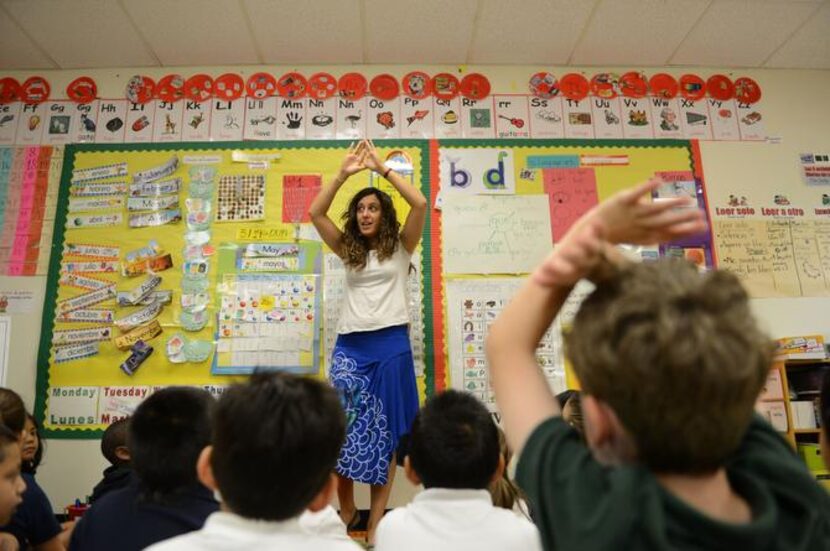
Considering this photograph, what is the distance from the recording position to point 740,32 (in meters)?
3.07

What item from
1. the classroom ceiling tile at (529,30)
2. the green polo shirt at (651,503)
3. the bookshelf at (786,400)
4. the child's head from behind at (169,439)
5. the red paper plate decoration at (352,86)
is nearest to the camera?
the green polo shirt at (651,503)

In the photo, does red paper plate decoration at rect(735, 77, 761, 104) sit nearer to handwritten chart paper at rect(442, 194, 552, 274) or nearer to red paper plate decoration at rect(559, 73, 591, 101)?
red paper plate decoration at rect(559, 73, 591, 101)

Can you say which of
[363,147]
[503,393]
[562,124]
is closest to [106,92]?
[363,147]

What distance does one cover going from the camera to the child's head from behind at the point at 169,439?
3.66 feet

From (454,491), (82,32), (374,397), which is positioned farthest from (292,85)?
(454,491)

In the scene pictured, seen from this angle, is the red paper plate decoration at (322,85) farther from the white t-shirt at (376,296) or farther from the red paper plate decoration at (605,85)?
the red paper plate decoration at (605,85)

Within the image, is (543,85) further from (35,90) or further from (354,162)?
(35,90)

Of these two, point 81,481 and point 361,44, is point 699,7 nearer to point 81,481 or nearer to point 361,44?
point 361,44

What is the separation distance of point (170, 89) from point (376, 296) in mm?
1808

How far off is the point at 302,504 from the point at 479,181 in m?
2.48

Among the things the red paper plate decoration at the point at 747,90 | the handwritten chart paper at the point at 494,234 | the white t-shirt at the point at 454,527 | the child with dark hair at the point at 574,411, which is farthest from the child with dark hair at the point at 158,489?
the red paper plate decoration at the point at 747,90

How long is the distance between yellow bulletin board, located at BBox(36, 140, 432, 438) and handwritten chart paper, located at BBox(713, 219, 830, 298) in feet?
5.50

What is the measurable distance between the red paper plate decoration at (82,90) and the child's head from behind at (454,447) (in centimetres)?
299

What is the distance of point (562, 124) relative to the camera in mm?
3191
